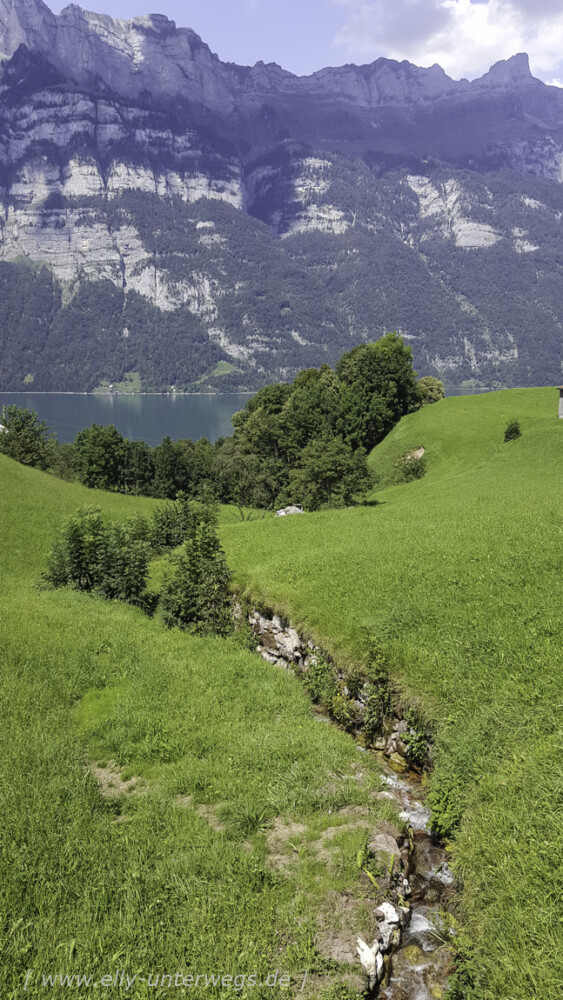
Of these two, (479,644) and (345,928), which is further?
(479,644)

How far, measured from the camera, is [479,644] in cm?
1255

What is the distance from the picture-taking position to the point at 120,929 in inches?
272

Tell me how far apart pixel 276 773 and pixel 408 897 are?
3.02 metres

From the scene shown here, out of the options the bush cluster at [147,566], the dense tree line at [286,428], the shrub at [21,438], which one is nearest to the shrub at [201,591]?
the bush cluster at [147,566]

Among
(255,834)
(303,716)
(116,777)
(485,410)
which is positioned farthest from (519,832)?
(485,410)

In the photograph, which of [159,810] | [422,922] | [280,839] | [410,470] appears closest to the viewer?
[422,922]

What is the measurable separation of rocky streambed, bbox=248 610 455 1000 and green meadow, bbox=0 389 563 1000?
0.42 m

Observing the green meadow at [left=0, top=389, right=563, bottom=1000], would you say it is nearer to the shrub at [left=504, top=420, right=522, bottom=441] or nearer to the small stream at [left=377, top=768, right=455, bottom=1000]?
the small stream at [left=377, top=768, right=455, bottom=1000]

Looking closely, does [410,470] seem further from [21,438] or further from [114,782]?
[21,438]

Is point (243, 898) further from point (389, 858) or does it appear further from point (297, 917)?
point (389, 858)

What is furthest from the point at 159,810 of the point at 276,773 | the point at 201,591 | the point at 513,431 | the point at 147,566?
the point at 513,431

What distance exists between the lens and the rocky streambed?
732cm

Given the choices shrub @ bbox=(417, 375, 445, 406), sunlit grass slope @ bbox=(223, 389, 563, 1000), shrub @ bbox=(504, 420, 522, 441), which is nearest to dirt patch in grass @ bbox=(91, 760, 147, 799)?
sunlit grass slope @ bbox=(223, 389, 563, 1000)

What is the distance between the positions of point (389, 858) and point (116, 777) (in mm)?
5509
